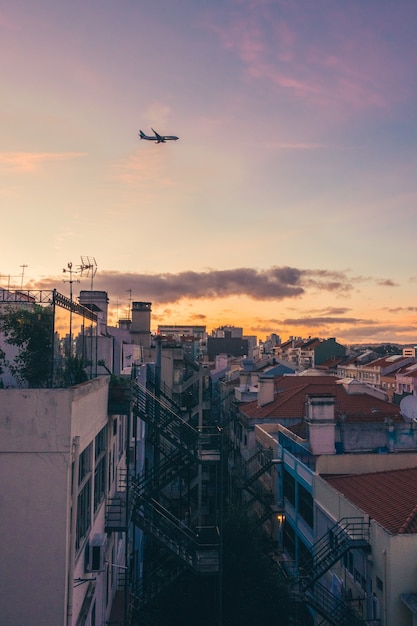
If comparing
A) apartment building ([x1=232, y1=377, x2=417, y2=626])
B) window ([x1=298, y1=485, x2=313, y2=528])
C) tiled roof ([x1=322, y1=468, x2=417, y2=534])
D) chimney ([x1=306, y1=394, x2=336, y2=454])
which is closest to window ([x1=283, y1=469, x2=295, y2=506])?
apartment building ([x1=232, y1=377, x2=417, y2=626])

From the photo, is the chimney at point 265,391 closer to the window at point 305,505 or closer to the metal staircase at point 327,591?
the window at point 305,505

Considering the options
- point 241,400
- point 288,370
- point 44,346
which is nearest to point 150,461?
point 241,400

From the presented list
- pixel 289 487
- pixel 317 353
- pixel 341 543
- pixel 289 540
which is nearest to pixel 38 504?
pixel 341 543

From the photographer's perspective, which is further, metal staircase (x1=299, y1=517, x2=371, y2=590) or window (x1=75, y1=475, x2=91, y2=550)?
metal staircase (x1=299, y1=517, x2=371, y2=590)

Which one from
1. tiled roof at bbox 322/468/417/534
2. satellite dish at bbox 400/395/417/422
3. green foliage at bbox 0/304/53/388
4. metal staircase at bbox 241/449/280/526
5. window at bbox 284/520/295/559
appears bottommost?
window at bbox 284/520/295/559

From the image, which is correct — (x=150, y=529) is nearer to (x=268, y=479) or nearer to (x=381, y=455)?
(x=381, y=455)

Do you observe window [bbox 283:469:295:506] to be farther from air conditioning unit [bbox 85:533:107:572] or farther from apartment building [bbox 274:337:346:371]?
apartment building [bbox 274:337:346:371]
